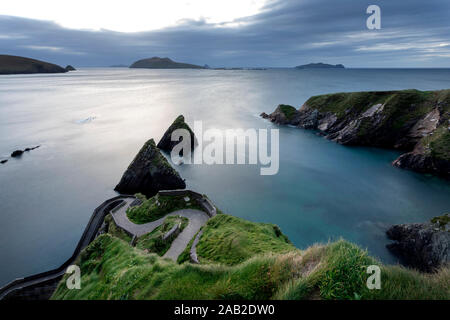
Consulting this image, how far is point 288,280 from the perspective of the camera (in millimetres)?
6777

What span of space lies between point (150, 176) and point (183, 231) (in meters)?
21.4

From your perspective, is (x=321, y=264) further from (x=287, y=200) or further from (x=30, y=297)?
(x=287, y=200)

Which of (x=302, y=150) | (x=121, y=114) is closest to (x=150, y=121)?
(x=121, y=114)

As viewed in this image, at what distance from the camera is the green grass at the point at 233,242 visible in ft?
59.1

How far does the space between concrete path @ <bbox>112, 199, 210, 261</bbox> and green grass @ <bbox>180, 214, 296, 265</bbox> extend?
8.24 feet

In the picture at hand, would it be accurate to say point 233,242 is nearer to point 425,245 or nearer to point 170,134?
point 425,245

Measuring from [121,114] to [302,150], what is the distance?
3585 inches

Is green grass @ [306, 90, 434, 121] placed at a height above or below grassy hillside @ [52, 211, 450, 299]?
above

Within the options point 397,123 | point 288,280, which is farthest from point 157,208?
point 397,123

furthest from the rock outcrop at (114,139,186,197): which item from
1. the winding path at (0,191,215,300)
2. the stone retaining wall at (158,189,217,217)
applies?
the stone retaining wall at (158,189,217,217)

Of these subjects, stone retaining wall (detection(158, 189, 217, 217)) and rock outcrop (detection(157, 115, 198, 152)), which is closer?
stone retaining wall (detection(158, 189, 217, 217))

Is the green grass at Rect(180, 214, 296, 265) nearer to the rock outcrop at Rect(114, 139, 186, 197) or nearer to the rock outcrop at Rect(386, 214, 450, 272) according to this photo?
the rock outcrop at Rect(386, 214, 450, 272)

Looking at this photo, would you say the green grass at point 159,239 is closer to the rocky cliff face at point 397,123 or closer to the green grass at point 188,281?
the green grass at point 188,281

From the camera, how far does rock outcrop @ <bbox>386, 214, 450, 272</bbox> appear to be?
23047mm
